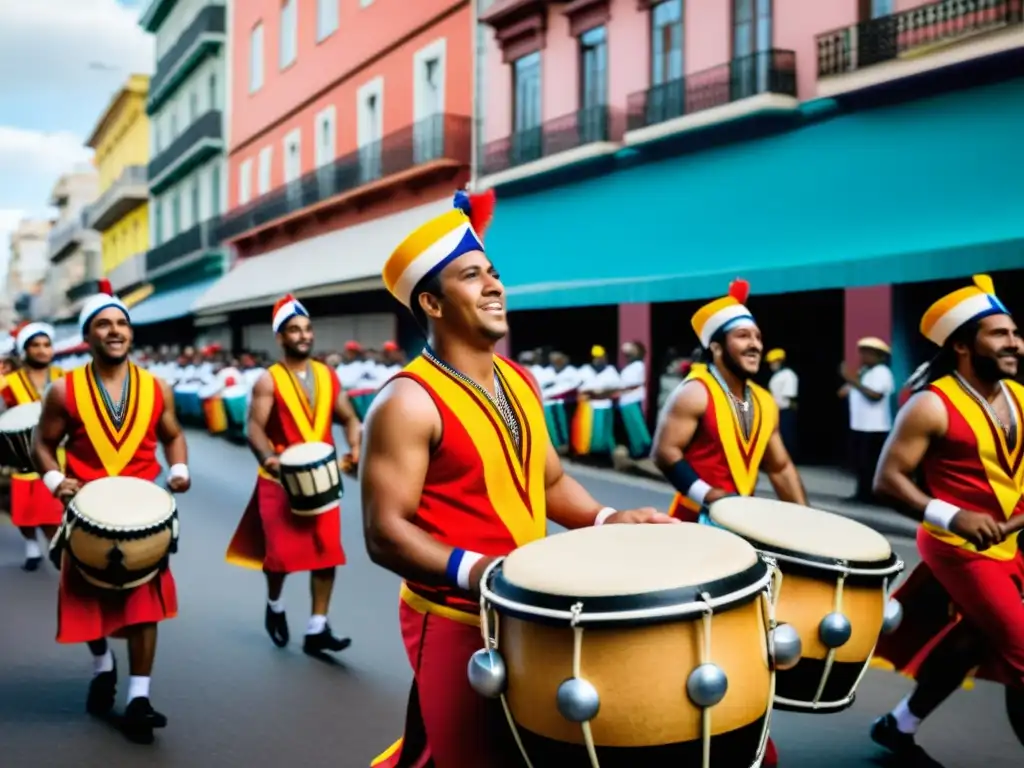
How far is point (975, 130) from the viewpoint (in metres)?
12.8

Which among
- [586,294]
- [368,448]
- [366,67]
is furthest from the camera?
[366,67]

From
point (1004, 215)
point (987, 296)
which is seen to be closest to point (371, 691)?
point (987, 296)

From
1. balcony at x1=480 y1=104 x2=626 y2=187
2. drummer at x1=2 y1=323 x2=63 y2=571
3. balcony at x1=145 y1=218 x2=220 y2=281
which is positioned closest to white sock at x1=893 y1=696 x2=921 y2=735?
drummer at x1=2 y1=323 x2=63 y2=571

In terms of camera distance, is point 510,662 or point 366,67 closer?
point 510,662

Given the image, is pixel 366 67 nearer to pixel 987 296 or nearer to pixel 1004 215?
pixel 1004 215

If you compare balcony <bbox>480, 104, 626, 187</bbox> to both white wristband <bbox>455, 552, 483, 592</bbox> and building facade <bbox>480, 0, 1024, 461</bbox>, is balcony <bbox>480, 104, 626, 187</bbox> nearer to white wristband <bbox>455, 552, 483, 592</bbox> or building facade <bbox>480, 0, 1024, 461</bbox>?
building facade <bbox>480, 0, 1024, 461</bbox>

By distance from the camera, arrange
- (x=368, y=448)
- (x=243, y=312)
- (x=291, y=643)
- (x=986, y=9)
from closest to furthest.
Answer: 1. (x=368, y=448)
2. (x=291, y=643)
3. (x=986, y=9)
4. (x=243, y=312)

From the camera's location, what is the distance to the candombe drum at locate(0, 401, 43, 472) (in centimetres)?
744

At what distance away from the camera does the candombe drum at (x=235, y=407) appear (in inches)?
800

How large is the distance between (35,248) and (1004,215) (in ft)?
397

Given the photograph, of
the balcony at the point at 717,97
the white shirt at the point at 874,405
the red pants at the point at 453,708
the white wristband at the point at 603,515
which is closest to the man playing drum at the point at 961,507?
the white wristband at the point at 603,515

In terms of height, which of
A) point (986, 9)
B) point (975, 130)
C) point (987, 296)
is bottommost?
point (987, 296)

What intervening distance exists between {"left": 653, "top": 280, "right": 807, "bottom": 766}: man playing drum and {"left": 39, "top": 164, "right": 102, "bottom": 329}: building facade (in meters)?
62.2

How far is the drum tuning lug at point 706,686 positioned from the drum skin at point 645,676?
2 centimetres
